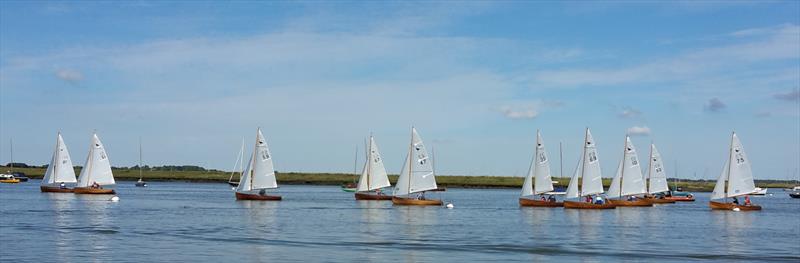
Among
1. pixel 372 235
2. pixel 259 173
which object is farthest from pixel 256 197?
pixel 372 235

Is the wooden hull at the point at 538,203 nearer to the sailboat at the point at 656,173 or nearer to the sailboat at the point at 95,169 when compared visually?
the sailboat at the point at 656,173

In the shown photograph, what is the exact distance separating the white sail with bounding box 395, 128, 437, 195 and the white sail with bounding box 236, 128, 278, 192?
15.2 meters

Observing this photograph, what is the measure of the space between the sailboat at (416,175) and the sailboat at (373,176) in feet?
44.4

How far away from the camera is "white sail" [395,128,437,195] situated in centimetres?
10675

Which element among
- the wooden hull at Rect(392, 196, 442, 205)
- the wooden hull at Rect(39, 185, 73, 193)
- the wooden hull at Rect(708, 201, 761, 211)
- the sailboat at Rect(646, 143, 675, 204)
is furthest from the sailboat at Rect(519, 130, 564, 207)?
the wooden hull at Rect(39, 185, 73, 193)

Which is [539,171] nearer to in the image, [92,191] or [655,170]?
[655,170]

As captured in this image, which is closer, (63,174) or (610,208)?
(610,208)

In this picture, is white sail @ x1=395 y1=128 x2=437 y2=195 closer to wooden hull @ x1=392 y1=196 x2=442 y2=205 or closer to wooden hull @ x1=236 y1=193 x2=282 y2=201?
wooden hull @ x1=392 y1=196 x2=442 y2=205

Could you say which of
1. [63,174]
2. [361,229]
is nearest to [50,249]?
[361,229]

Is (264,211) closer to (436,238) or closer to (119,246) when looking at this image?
(436,238)

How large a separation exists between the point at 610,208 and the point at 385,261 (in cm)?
6448

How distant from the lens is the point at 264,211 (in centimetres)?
8962

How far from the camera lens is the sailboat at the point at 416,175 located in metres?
106

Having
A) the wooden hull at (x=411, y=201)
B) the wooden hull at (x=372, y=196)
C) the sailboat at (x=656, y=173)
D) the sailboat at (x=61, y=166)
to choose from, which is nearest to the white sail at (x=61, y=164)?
the sailboat at (x=61, y=166)
